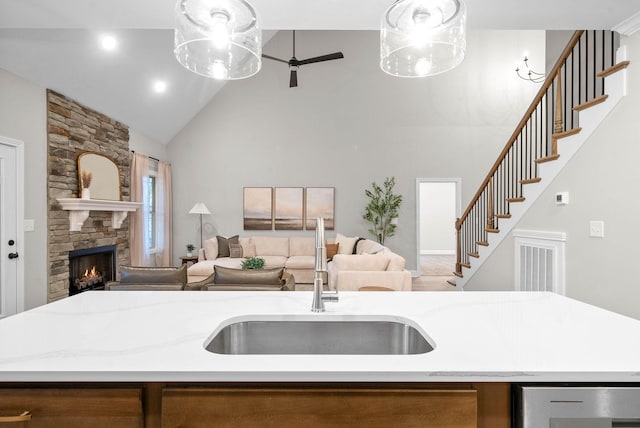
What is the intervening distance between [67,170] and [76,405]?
450cm

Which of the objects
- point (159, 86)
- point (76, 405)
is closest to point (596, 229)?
point (76, 405)

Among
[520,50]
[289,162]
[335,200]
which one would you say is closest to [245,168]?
[289,162]

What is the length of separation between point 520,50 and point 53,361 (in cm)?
867

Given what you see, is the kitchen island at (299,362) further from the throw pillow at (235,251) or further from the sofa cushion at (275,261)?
the throw pillow at (235,251)

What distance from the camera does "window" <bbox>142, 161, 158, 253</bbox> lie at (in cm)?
650

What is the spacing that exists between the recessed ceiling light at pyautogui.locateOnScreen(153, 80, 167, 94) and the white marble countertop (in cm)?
485

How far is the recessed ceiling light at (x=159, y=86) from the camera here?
5.50m

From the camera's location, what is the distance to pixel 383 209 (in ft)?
23.4

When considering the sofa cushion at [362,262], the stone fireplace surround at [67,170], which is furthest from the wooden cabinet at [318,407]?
the stone fireplace surround at [67,170]

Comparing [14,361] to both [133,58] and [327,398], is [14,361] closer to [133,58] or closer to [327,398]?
[327,398]

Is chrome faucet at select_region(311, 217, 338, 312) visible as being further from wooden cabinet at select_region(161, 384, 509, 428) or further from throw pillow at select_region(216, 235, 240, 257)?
throw pillow at select_region(216, 235, 240, 257)

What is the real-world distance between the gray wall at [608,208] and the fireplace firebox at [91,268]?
17.8ft

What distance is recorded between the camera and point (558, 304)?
1.40 metres

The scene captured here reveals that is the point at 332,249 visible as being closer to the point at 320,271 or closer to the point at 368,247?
the point at 368,247
